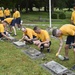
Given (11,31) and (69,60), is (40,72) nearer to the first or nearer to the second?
(69,60)

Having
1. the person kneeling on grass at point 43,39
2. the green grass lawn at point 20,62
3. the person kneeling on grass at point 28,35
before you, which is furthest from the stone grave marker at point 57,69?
the person kneeling on grass at point 28,35

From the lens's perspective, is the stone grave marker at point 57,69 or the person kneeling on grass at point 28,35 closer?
the stone grave marker at point 57,69

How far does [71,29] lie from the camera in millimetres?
6727

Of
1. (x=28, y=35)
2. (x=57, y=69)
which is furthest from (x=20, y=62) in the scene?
(x=28, y=35)

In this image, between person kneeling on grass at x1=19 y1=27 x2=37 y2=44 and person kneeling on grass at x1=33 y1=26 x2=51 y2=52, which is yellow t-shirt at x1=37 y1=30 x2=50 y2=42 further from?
person kneeling on grass at x1=19 y1=27 x2=37 y2=44

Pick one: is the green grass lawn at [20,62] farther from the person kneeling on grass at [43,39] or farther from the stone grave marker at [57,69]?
the person kneeling on grass at [43,39]

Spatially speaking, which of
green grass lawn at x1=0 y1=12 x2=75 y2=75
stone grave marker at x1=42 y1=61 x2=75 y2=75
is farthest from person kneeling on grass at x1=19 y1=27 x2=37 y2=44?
stone grave marker at x1=42 y1=61 x2=75 y2=75

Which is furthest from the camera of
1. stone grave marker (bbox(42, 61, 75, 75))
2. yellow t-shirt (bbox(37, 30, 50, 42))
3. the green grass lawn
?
yellow t-shirt (bbox(37, 30, 50, 42))

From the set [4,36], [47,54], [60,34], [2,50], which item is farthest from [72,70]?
[4,36]

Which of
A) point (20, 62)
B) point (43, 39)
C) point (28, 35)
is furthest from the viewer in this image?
point (28, 35)

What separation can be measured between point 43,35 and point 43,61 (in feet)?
3.98

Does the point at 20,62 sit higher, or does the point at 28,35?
the point at 28,35

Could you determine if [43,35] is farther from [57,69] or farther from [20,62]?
[57,69]

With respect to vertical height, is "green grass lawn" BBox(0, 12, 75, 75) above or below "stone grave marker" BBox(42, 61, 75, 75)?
below
